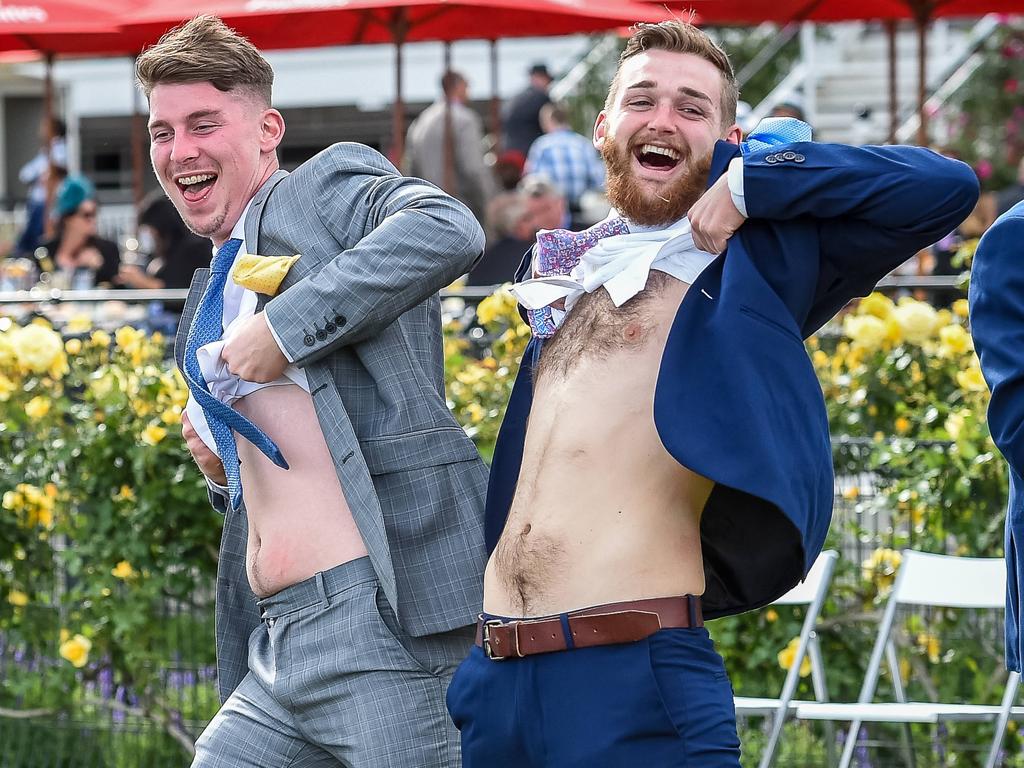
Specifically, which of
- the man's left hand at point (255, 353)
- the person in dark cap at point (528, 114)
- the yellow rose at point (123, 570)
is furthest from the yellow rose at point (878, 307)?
the person in dark cap at point (528, 114)

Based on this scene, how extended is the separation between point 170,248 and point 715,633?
751 cm

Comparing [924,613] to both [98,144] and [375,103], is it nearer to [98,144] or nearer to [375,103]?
[375,103]

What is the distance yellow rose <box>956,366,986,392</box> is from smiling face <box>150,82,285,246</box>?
2.91 meters

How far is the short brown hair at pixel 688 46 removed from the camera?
10.9 feet

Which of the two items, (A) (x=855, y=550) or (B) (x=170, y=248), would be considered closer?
(A) (x=855, y=550)

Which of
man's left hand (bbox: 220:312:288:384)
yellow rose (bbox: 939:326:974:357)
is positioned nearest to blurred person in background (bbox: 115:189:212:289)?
yellow rose (bbox: 939:326:974:357)

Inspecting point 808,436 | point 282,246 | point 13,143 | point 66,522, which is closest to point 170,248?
point 66,522

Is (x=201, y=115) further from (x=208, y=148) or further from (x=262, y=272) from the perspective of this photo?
(x=262, y=272)

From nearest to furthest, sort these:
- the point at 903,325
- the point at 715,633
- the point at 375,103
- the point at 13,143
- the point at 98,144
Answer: the point at 715,633 → the point at 903,325 → the point at 375,103 → the point at 98,144 → the point at 13,143

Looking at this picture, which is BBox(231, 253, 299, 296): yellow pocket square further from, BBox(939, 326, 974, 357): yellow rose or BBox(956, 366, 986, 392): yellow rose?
BBox(939, 326, 974, 357): yellow rose

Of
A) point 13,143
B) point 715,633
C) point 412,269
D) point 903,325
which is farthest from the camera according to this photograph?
point 13,143

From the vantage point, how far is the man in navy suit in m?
2.95

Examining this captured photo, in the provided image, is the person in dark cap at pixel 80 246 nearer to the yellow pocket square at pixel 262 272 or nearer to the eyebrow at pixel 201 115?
the eyebrow at pixel 201 115

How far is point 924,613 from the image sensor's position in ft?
18.9
